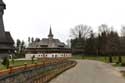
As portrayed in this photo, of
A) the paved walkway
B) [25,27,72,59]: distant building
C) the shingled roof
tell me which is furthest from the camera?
the shingled roof

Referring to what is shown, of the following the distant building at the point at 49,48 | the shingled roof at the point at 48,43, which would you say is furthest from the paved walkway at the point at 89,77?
the shingled roof at the point at 48,43

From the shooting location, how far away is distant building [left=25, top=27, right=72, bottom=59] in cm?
16875

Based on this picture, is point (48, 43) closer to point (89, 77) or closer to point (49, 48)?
point (49, 48)

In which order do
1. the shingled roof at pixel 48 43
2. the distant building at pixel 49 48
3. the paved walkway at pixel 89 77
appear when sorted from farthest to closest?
1. the shingled roof at pixel 48 43
2. the distant building at pixel 49 48
3. the paved walkway at pixel 89 77

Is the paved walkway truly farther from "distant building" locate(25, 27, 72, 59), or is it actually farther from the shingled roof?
the shingled roof

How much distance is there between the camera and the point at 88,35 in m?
191

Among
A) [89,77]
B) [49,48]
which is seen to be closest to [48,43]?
[49,48]

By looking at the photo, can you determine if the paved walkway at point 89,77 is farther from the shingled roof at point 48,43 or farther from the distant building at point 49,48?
the shingled roof at point 48,43

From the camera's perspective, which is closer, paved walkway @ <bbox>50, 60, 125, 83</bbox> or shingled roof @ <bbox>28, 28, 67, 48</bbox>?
paved walkway @ <bbox>50, 60, 125, 83</bbox>

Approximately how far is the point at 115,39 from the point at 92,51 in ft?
99.6

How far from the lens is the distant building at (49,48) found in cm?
16875

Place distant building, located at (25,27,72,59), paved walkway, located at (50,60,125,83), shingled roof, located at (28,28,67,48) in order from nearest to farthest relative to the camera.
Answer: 1. paved walkway, located at (50,60,125,83)
2. distant building, located at (25,27,72,59)
3. shingled roof, located at (28,28,67,48)

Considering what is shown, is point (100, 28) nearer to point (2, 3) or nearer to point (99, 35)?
point (99, 35)

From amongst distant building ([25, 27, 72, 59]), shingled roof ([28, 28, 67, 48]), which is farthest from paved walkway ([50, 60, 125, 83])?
shingled roof ([28, 28, 67, 48])
